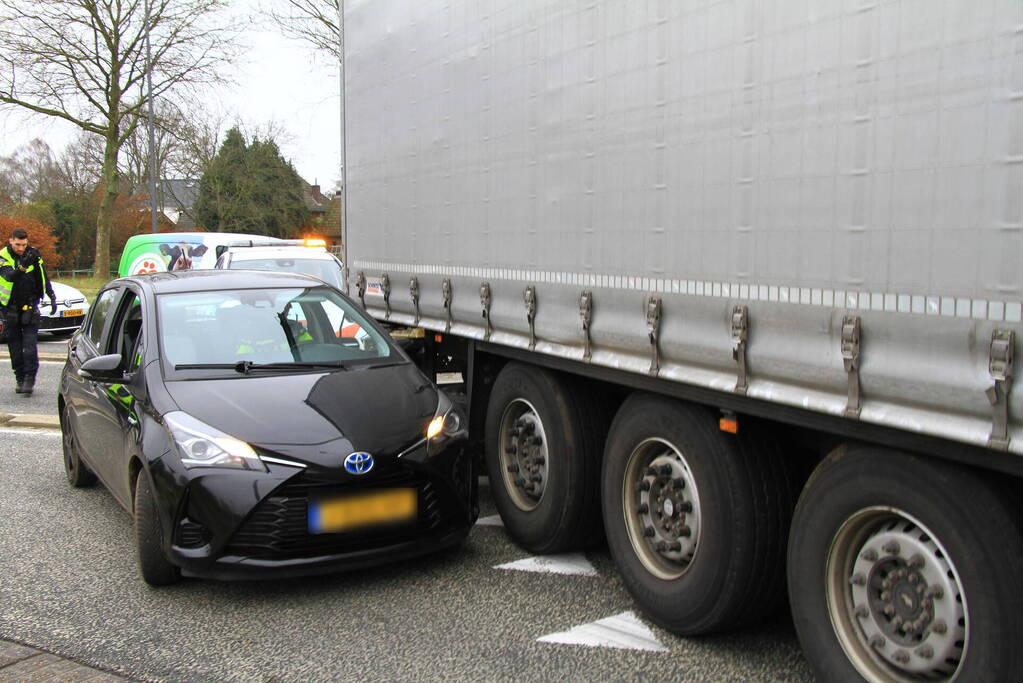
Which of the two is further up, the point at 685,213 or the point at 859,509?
the point at 685,213

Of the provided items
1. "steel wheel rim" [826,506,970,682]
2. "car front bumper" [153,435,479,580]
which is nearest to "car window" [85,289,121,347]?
"car front bumper" [153,435,479,580]

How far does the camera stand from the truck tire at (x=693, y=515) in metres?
3.74

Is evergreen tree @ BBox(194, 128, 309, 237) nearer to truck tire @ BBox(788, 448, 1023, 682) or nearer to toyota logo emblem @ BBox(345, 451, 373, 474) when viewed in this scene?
toyota logo emblem @ BBox(345, 451, 373, 474)

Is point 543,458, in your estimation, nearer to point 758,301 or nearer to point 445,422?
point 445,422

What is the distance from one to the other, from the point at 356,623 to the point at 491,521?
1.72 metres

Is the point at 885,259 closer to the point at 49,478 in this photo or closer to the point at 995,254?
the point at 995,254

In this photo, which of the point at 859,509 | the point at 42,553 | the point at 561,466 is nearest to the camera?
the point at 859,509

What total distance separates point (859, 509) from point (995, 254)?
3.07ft

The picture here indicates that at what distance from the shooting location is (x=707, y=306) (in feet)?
12.2

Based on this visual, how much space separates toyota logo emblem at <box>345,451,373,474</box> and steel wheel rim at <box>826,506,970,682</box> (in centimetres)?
222

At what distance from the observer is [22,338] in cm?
1133

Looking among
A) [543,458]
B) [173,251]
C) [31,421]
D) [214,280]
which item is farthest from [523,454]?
[173,251]

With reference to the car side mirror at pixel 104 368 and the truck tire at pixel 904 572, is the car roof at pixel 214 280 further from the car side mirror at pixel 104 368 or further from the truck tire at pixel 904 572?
the truck tire at pixel 904 572

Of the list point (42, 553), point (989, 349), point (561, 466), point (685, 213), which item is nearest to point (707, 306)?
point (685, 213)
